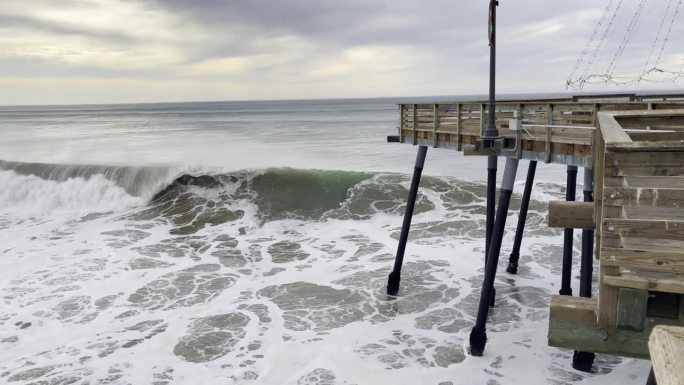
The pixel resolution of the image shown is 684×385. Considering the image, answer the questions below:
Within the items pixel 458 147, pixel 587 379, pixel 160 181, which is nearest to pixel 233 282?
pixel 458 147

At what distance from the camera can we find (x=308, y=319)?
1134 cm

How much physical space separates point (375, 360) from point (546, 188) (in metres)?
19.8

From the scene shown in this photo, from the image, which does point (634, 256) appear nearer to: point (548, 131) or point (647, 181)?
point (647, 181)

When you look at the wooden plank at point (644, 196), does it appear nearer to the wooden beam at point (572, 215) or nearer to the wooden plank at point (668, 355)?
the wooden plank at point (668, 355)

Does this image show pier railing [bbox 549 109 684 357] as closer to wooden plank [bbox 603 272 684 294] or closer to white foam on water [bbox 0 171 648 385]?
wooden plank [bbox 603 272 684 294]

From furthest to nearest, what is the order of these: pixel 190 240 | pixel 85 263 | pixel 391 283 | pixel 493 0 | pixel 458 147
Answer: pixel 190 240
pixel 85 263
pixel 391 283
pixel 458 147
pixel 493 0

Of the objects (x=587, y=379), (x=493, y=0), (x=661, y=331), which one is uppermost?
(x=493, y=0)

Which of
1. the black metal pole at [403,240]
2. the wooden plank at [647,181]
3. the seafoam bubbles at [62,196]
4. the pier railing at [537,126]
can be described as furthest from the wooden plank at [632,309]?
the seafoam bubbles at [62,196]

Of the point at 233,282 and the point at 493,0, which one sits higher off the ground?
the point at 493,0

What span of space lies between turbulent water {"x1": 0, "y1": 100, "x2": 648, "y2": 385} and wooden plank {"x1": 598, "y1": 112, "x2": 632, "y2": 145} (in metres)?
5.96

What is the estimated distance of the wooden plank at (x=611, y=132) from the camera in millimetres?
3100

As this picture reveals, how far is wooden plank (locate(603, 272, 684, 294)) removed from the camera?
2.72 m

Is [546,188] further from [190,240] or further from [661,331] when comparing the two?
[661,331]

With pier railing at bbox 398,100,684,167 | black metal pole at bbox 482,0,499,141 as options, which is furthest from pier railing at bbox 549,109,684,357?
black metal pole at bbox 482,0,499,141
